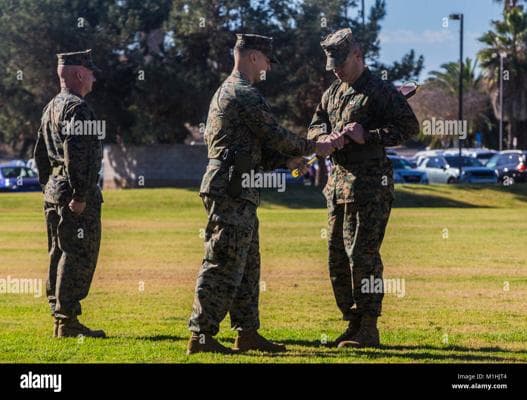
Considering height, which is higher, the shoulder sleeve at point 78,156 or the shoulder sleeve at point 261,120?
the shoulder sleeve at point 261,120

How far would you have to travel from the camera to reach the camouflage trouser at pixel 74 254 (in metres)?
9.55

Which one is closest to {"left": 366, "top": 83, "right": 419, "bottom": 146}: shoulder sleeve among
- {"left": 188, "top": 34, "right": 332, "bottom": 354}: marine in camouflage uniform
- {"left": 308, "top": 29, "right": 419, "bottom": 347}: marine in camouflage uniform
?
{"left": 308, "top": 29, "right": 419, "bottom": 347}: marine in camouflage uniform

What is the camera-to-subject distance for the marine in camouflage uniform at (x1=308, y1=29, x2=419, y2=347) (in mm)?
8953

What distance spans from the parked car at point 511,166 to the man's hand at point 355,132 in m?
40.7

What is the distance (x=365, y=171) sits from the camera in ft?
29.6

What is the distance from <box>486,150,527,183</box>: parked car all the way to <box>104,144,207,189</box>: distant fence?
43.0ft

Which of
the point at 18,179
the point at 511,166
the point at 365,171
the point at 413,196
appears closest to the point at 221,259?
the point at 365,171

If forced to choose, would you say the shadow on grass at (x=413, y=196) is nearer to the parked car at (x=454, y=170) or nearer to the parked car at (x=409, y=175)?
the parked car at (x=409, y=175)

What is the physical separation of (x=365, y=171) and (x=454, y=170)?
44355mm

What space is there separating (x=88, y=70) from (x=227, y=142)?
191cm

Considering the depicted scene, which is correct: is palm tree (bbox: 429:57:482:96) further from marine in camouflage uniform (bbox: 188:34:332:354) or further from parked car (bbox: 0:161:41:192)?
marine in camouflage uniform (bbox: 188:34:332:354)

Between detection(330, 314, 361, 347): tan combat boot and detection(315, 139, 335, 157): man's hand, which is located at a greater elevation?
detection(315, 139, 335, 157): man's hand

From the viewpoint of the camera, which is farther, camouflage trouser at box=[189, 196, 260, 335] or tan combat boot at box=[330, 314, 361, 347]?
tan combat boot at box=[330, 314, 361, 347]

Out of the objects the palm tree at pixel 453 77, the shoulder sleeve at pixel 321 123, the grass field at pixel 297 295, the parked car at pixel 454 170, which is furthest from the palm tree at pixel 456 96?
the shoulder sleeve at pixel 321 123
